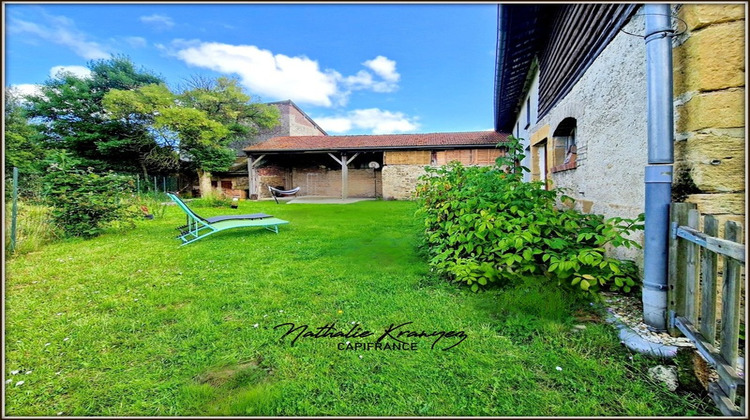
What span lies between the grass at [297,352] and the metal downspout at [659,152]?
17.5 inches

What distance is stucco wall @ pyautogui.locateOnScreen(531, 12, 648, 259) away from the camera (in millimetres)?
2492

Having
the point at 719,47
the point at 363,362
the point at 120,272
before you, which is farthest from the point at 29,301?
the point at 719,47

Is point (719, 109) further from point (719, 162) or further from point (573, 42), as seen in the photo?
point (573, 42)

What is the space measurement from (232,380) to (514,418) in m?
1.40

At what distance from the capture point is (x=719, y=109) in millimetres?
1848

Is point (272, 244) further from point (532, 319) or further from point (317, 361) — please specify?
point (532, 319)

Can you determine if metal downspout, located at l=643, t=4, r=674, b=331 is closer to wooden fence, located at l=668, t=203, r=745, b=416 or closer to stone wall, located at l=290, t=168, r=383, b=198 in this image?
wooden fence, located at l=668, t=203, r=745, b=416

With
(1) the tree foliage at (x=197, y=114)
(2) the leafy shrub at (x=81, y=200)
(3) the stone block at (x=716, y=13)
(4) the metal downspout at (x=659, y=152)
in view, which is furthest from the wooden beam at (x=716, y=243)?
(1) the tree foliage at (x=197, y=114)

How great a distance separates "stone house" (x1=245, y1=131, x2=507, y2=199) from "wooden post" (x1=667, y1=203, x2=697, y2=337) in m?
11.8

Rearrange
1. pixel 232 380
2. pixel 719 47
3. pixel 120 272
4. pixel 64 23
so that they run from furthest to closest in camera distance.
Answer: pixel 120 272
pixel 64 23
pixel 719 47
pixel 232 380

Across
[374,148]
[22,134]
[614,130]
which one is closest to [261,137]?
[374,148]

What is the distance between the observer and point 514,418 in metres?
1.33

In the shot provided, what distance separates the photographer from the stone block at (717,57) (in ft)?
5.98

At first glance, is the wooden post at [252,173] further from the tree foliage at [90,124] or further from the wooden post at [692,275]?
the wooden post at [692,275]
